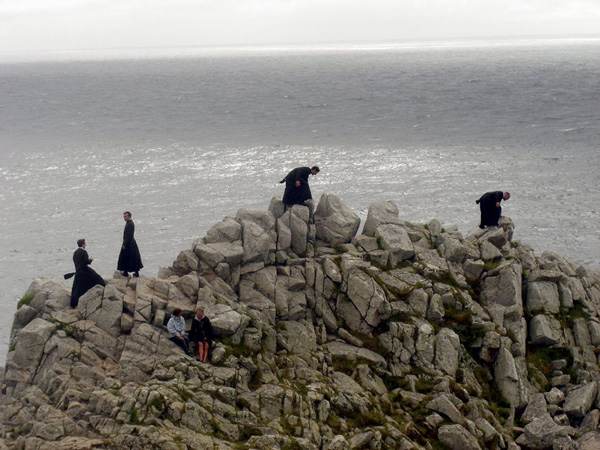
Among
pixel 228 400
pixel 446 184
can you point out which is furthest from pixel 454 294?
pixel 446 184

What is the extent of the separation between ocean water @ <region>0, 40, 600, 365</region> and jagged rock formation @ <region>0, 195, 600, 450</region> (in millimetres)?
16626

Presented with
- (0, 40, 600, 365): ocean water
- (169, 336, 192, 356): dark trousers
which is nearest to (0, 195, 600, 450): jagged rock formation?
(169, 336, 192, 356): dark trousers

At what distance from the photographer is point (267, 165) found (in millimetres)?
84812

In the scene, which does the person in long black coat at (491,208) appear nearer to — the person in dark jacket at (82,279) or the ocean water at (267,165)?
the ocean water at (267,165)

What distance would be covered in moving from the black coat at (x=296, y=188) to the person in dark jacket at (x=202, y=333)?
10.1m

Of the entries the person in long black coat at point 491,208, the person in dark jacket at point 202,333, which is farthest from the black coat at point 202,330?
the person in long black coat at point 491,208

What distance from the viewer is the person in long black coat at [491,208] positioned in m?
37.0

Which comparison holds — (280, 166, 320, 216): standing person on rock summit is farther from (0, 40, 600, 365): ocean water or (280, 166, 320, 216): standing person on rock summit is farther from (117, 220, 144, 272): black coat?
(0, 40, 600, 365): ocean water

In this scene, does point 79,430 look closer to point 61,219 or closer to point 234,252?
point 234,252

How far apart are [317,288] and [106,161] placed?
211 feet

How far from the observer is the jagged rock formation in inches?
945

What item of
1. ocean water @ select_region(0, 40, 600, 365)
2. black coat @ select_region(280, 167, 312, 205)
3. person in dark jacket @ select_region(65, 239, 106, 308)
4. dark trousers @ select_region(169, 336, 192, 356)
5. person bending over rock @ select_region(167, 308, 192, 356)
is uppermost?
black coat @ select_region(280, 167, 312, 205)

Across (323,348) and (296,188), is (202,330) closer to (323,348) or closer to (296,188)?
(323,348)

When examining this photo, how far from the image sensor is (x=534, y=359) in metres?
31.3
